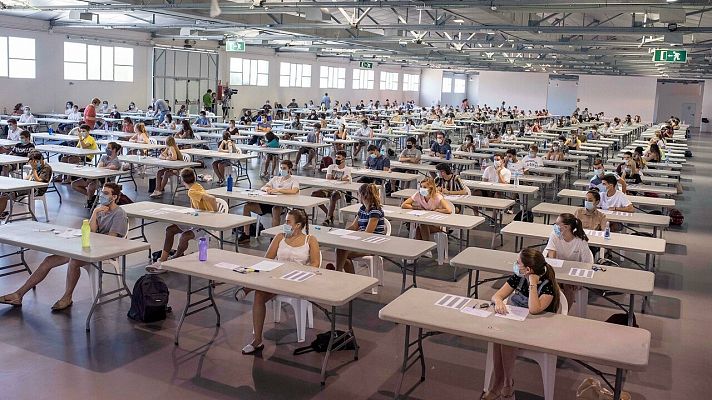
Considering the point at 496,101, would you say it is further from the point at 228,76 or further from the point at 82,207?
the point at 82,207

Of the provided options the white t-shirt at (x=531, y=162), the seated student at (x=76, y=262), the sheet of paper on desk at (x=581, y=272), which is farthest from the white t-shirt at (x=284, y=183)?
the white t-shirt at (x=531, y=162)

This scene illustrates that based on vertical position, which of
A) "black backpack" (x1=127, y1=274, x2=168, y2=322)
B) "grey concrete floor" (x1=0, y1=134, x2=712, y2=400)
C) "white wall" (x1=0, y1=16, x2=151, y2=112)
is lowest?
"grey concrete floor" (x1=0, y1=134, x2=712, y2=400)

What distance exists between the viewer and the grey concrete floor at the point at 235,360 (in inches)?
195

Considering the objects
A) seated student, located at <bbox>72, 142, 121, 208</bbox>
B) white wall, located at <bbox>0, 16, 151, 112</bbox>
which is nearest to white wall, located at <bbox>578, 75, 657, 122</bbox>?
white wall, located at <bbox>0, 16, 151, 112</bbox>

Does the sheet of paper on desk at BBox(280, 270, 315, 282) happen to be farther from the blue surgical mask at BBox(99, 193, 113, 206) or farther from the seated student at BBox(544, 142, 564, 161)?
the seated student at BBox(544, 142, 564, 161)

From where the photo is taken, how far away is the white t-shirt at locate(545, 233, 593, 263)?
638 cm

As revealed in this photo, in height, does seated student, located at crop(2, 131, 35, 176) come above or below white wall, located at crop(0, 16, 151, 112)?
below

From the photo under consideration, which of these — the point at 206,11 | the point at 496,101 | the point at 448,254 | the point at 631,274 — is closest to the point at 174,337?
the point at 631,274

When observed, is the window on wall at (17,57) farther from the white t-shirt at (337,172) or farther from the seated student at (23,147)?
the white t-shirt at (337,172)

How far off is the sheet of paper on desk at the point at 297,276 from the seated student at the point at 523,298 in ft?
4.68

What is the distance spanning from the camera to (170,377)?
512 cm

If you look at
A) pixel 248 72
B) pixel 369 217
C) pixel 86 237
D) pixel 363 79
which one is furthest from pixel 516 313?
pixel 363 79

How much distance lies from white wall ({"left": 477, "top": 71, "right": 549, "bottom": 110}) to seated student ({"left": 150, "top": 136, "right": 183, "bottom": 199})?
114 ft

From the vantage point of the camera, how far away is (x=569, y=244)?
6410 millimetres
